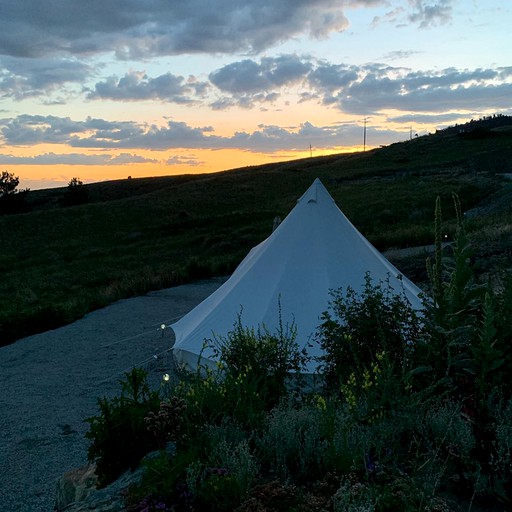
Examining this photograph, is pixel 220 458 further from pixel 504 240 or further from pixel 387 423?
pixel 504 240

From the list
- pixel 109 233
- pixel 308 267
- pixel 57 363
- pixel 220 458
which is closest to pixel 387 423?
pixel 220 458

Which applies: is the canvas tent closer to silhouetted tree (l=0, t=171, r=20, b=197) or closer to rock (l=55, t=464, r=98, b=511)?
rock (l=55, t=464, r=98, b=511)

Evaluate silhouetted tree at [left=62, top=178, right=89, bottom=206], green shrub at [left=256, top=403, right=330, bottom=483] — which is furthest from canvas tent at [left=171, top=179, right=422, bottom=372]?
silhouetted tree at [left=62, top=178, right=89, bottom=206]

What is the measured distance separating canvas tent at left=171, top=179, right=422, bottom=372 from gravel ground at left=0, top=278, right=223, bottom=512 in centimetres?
208

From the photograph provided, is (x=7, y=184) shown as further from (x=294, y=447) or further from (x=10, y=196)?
(x=294, y=447)

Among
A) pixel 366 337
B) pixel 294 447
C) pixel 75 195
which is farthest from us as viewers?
pixel 75 195

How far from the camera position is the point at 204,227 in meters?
46.5

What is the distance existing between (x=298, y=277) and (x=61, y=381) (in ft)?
17.7

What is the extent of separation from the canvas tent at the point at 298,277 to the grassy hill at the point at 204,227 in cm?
267

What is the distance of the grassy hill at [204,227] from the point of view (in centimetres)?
2162

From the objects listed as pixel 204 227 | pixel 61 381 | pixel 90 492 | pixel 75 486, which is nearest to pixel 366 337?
pixel 90 492

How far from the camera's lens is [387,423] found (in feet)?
15.7

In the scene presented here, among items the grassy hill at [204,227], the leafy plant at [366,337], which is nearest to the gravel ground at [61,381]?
the grassy hill at [204,227]

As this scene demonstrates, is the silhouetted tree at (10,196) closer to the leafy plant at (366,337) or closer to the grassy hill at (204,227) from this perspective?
the grassy hill at (204,227)
